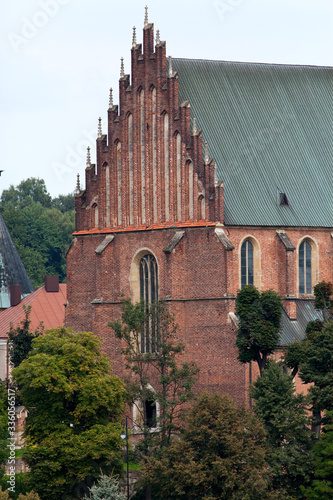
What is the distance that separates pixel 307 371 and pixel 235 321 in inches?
340

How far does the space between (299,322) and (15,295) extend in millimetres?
35335

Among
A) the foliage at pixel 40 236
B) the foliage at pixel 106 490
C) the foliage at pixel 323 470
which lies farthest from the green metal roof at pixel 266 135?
the foliage at pixel 40 236

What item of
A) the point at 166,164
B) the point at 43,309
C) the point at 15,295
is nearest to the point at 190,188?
the point at 166,164

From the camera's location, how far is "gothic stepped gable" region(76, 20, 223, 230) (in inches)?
3014

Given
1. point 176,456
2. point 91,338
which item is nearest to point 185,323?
point 91,338

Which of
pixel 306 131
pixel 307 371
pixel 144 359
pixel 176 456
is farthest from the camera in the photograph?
pixel 306 131

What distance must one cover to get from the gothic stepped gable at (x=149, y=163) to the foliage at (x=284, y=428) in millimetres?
14147

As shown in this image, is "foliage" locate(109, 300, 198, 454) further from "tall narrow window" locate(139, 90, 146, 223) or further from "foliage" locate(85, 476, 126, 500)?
"tall narrow window" locate(139, 90, 146, 223)

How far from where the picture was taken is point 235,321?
7406cm

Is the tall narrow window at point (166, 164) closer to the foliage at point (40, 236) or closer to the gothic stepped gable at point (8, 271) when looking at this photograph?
the gothic stepped gable at point (8, 271)

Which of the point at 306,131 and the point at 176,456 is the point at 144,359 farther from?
the point at 306,131

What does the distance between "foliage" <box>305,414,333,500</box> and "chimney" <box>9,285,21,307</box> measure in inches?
1894

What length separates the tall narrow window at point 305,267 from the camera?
264 ft

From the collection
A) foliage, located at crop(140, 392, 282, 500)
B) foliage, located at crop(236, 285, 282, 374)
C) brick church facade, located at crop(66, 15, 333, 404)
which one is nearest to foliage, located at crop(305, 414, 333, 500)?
foliage, located at crop(140, 392, 282, 500)
